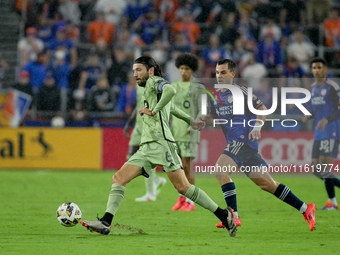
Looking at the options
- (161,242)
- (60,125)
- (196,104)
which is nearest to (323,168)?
(196,104)

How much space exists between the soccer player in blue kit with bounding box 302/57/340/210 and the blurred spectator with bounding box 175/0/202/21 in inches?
416

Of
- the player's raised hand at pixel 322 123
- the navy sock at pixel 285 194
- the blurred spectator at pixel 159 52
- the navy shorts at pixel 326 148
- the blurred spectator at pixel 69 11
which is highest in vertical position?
the blurred spectator at pixel 69 11

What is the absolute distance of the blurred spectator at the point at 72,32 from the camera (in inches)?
709

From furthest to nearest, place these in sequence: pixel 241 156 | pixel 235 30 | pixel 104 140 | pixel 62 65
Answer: pixel 235 30
pixel 62 65
pixel 104 140
pixel 241 156

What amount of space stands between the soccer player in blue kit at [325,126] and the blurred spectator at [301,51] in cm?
913

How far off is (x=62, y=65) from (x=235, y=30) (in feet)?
19.8

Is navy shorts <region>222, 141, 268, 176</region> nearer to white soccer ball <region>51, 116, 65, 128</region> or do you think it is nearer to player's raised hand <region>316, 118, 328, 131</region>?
player's raised hand <region>316, 118, 328, 131</region>

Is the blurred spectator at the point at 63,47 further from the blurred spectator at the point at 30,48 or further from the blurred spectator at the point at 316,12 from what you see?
the blurred spectator at the point at 316,12

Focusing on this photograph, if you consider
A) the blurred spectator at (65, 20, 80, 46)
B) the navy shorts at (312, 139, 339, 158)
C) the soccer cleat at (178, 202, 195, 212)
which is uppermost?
the blurred spectator at (65, 20, 80, 46)

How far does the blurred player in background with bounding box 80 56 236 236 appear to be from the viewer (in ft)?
19.8

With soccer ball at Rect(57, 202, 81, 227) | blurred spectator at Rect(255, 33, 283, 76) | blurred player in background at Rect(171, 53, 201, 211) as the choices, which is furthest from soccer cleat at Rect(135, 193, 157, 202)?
blurred spectator at Rect(255, 33, 283, 76)

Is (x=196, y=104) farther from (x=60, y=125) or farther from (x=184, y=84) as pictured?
(x=60, y=125)

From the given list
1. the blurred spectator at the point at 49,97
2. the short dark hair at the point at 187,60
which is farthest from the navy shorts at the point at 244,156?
the blurred spectator at the point at 49,97

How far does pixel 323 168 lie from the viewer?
8.84m
